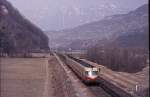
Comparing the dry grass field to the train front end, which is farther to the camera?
the train front end

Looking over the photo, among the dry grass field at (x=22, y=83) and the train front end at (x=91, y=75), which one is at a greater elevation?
the train front end at (x=91, y=75)

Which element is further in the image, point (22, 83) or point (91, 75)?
point (22, 83)

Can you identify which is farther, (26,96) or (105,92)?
(105,92)

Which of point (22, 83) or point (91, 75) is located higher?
point (91, 75)

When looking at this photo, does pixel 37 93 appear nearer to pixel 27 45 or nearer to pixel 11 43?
pixel 11 43

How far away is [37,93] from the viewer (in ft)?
119

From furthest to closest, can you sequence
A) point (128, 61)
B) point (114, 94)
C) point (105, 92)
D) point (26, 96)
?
point (128, 61), point (105, 92), point (114, 94), point (26, 96)

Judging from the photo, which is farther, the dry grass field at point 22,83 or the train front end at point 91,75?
the train front end at point 91,75

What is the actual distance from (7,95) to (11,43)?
125 metres

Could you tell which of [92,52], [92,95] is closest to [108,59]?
[92,52]

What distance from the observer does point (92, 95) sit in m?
36.6

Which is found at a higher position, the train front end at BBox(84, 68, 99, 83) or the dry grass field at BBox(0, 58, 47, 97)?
the train front end at BBox(84, 68, 99, 83)

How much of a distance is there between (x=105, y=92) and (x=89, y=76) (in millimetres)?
5918

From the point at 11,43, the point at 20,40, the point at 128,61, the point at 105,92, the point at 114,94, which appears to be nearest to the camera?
the point at 114,94
